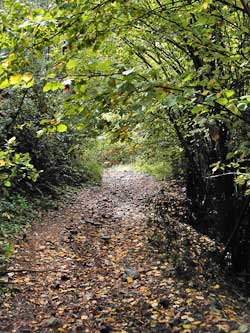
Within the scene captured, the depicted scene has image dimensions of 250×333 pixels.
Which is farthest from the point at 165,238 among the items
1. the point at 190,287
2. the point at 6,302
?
the point at 6,302

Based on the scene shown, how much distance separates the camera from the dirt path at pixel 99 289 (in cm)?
419

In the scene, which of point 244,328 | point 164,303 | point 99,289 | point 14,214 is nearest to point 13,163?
point 99,289

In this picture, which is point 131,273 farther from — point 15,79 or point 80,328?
point 15,79

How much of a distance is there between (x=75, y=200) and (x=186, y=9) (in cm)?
702

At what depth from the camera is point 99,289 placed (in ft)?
16.7

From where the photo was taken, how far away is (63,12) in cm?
254

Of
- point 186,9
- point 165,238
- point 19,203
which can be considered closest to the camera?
point 186,9

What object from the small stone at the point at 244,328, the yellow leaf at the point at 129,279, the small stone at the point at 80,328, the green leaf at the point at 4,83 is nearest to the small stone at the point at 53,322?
the small stone at the point at 80,328

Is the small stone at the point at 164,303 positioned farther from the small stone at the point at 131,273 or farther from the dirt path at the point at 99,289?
the small stone at the point at 131,273

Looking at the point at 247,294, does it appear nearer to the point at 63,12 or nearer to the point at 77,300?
the point at 77,300

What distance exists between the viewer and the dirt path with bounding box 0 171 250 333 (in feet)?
13.8

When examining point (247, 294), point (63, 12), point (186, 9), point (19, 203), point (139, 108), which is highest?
point (186, 9)

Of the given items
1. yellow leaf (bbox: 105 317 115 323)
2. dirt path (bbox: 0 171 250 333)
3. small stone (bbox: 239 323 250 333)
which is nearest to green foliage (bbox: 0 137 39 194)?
dirt path (bbox: 0 171 250 333)

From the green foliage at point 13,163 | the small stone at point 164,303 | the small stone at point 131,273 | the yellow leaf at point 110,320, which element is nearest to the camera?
the green foliage at point 13,163
